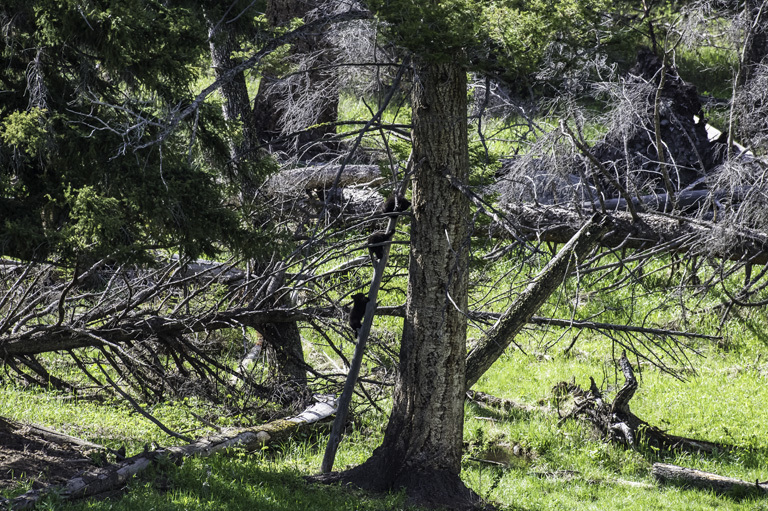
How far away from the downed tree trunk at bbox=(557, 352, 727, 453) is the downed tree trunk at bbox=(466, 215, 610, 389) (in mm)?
2639

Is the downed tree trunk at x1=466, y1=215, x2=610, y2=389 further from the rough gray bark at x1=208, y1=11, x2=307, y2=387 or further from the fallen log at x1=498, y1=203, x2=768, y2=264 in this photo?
the rough gray bark at x1=208, y1=11, x2=307, y2=387

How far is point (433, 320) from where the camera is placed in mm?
6367

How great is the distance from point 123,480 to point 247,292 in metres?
3.33

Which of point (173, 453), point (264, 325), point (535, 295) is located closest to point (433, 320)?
point (535, 295)

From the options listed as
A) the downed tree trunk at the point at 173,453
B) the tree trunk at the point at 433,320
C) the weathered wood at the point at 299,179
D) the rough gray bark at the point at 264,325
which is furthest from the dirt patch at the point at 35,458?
the weathered wood at the point at 299,179

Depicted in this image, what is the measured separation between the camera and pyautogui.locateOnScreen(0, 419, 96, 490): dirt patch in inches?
242

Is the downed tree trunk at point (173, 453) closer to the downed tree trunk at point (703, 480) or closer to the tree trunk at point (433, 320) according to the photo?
the tree trunk at point (433, 320)

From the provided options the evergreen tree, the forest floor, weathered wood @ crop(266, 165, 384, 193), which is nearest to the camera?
the evergreen tree

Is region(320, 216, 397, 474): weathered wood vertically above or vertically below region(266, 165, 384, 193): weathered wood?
below

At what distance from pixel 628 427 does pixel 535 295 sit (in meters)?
3.30

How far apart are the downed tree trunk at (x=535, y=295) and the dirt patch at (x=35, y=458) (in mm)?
3799

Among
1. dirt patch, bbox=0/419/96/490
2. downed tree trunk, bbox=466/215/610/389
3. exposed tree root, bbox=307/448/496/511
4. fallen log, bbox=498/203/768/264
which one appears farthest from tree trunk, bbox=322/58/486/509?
dirt patch, bbox=0/419/96/490

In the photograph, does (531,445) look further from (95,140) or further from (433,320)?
(95,140)

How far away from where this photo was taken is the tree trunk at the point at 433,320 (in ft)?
20.5
